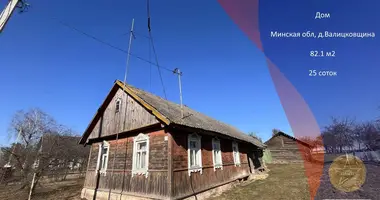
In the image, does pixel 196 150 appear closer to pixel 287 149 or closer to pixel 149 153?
pixel 149 153

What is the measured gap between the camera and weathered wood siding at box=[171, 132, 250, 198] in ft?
29.2

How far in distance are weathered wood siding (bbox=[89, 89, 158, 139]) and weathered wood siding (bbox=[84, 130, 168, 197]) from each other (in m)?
0.75

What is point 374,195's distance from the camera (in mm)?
8898

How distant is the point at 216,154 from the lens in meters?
12.7

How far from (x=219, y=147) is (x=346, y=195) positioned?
7034 millimetres

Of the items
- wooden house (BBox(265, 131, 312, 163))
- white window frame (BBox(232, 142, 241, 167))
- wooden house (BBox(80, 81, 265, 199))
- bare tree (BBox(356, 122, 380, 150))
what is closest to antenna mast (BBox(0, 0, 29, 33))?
wooden house (BBox(80, 81, 265, 199))

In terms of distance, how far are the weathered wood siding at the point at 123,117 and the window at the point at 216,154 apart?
493cm

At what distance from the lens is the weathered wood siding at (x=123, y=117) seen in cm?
1038

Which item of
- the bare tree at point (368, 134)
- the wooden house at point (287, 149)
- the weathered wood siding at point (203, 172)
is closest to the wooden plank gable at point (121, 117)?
the weathered wood siding at point (203, 172)

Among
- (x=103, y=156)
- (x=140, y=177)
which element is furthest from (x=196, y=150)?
(x=103, y=156)

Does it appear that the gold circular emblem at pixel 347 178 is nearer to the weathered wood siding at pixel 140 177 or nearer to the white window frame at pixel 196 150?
the white window frame at pixel 196 150

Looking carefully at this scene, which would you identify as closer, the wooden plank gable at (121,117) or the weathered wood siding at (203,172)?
the weathered wood siding at (203,172)

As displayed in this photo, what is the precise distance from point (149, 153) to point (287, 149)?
32436 mm

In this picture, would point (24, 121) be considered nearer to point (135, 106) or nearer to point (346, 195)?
point (135, 106)
